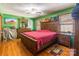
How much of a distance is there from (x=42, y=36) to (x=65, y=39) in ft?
1.41

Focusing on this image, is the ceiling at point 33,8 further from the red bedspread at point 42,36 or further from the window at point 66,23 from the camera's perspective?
the red bedspread at point 42,36

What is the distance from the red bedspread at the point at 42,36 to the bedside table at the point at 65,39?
0.13 meters

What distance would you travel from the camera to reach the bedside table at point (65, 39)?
1.66 metres

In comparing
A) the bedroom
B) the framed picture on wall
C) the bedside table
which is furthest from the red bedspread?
the framed picture on wall

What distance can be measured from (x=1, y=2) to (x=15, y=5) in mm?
261

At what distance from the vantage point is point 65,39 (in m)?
1.71

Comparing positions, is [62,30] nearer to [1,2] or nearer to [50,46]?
[50,46]

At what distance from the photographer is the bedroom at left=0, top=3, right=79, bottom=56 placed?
166 centimetres

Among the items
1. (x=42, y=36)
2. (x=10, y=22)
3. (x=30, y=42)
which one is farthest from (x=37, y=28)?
(x=10, y=22)

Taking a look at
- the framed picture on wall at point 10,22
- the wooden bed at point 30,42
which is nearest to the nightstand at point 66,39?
the wooden bed at point 30,42

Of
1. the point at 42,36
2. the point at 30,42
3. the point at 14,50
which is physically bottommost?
the point at 14,50

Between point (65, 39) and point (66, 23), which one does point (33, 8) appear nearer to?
point (66, 23)

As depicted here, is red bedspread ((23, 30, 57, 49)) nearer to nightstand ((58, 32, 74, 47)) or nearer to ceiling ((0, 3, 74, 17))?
nightstand ((58, 32, 74, 47))

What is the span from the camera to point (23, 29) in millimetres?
1762
